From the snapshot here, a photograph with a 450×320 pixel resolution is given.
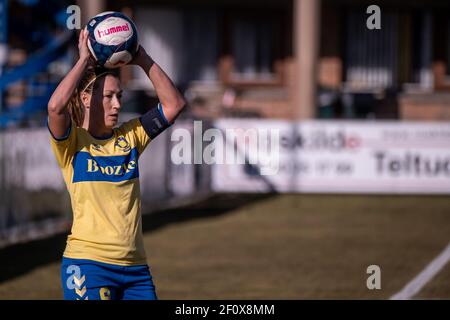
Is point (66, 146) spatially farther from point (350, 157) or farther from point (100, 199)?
point (350, 157)

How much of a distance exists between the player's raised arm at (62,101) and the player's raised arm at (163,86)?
1.71 feet

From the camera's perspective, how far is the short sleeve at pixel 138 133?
19.5 ft

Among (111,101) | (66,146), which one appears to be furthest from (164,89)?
(66,146)

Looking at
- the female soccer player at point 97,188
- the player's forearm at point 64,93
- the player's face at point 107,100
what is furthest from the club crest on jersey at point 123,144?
the player's forearm at point 64,93

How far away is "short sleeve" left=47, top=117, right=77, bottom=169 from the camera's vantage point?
5.59 meters

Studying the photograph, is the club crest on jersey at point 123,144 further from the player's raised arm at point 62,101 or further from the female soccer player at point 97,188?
the player's raised arm at point 62,101

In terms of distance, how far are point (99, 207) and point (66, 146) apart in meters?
0.39

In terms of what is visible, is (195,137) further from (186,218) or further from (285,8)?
(285,8)

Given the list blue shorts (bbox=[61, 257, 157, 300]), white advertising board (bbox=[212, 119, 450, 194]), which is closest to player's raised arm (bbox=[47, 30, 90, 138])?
blue shorts (bbox=[61, 257, 157, 300])

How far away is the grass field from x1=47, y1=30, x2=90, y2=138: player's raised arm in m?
4.94

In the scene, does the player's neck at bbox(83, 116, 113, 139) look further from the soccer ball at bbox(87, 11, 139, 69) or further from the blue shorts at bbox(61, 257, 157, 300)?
the blue shorts at bbox(61, 257, 157, 300)

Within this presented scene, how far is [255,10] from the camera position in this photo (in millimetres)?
31359
